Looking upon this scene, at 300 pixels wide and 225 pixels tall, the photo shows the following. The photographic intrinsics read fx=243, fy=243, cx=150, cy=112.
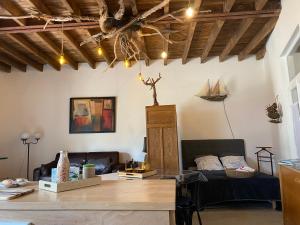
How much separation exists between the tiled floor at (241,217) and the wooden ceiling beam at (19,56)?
4.85m

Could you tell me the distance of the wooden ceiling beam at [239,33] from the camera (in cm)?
385

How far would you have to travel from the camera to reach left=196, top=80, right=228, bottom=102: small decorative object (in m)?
5.80

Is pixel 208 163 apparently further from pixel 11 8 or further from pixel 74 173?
pixel 11 8

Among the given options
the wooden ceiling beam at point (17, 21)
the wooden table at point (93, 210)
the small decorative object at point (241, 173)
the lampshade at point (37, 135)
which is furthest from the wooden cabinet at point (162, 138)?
the wooden table at point (93, 210)

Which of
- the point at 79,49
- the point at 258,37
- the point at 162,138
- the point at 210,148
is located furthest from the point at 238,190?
the point at 79,49

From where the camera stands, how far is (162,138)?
16.3ft

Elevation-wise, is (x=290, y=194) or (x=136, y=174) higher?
(x=136, y=174)

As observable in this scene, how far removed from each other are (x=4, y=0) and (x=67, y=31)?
45.7 inches

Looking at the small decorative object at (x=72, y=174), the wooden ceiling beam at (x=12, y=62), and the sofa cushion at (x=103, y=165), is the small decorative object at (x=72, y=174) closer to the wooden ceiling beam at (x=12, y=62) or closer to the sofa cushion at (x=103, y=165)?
the sofa cushion at (x=103, y=165)

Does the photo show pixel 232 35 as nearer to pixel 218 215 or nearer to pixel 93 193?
pixel 218 215

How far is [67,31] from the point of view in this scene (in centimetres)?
446

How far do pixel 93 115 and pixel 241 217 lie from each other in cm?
391

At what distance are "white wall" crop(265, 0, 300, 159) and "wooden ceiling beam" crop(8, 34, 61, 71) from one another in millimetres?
4618

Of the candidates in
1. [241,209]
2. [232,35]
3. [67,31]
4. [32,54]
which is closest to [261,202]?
[241,209]
